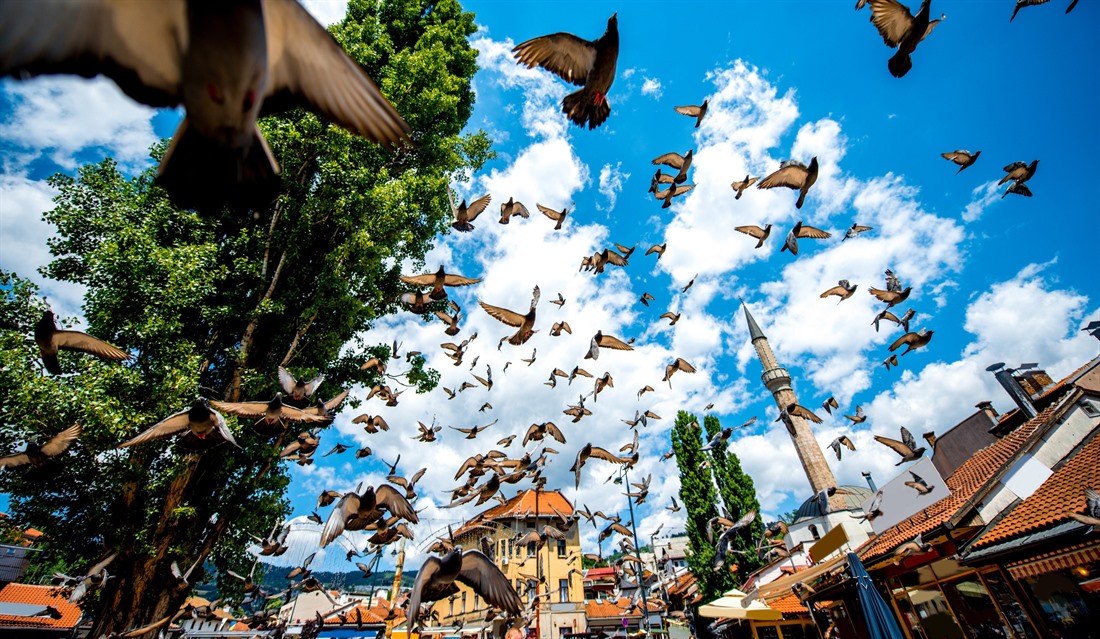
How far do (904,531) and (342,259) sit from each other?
14957 mm

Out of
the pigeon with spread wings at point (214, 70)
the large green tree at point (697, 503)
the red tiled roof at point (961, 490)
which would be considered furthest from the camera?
the large green tree at point (697, 503)

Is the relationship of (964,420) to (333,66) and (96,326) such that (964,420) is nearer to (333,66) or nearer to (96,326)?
(333,66)

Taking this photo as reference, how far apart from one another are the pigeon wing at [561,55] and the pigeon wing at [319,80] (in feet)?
10.9

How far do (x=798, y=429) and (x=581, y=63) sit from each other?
39148mm

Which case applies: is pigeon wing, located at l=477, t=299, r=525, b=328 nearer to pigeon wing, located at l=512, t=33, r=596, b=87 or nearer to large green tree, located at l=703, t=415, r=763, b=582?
pigeon wing, located at l=512, t=33, r=596, b=87

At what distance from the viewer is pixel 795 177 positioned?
6078 millimetres

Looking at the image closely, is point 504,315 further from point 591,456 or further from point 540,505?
point 540,505

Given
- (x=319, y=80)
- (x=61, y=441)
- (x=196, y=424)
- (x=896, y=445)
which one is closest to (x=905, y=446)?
(x=896, y=445)

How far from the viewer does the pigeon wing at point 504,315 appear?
7537 millimetres

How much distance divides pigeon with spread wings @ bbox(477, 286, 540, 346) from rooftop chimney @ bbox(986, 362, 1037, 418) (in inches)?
577

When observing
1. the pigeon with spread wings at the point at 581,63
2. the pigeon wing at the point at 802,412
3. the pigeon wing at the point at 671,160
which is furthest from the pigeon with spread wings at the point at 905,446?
the pigeon with spread wings at the point at 581,63

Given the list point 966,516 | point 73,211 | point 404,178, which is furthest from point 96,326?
point 966,516

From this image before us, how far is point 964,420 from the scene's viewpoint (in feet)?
54.0

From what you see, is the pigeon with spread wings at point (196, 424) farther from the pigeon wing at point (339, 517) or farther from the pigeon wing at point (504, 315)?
the pigeon wing at point (504, 315)
